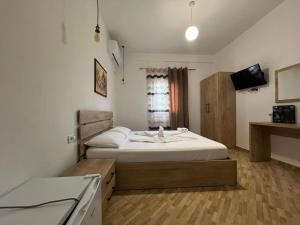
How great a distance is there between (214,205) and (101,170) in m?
1.27

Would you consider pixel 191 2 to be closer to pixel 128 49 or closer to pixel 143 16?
pixel 143 16

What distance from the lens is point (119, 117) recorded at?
5418 millimetres

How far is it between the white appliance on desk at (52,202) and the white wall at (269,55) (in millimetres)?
3421

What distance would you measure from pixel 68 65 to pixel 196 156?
6.27ft

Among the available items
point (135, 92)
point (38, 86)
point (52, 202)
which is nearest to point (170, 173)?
point (52, 202)

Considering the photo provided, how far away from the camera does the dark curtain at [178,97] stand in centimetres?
536

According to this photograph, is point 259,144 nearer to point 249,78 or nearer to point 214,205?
point 249,78

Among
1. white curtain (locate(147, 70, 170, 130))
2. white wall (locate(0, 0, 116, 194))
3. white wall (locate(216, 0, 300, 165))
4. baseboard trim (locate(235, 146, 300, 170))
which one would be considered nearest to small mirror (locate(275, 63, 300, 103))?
white wall (locate(216, 0, 300, 165))

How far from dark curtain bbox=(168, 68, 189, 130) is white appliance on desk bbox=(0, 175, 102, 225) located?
4.35 metres

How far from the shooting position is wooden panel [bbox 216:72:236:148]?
15.1 ft

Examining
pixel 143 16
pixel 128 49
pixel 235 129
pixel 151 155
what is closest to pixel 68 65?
pixel 151 155

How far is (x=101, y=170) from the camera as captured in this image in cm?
176

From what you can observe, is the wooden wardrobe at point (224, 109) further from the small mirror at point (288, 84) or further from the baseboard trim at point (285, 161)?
the small mirror at point (288, 84)

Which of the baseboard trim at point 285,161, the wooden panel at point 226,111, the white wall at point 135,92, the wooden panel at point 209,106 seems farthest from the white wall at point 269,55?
the white wall at point 135,92
